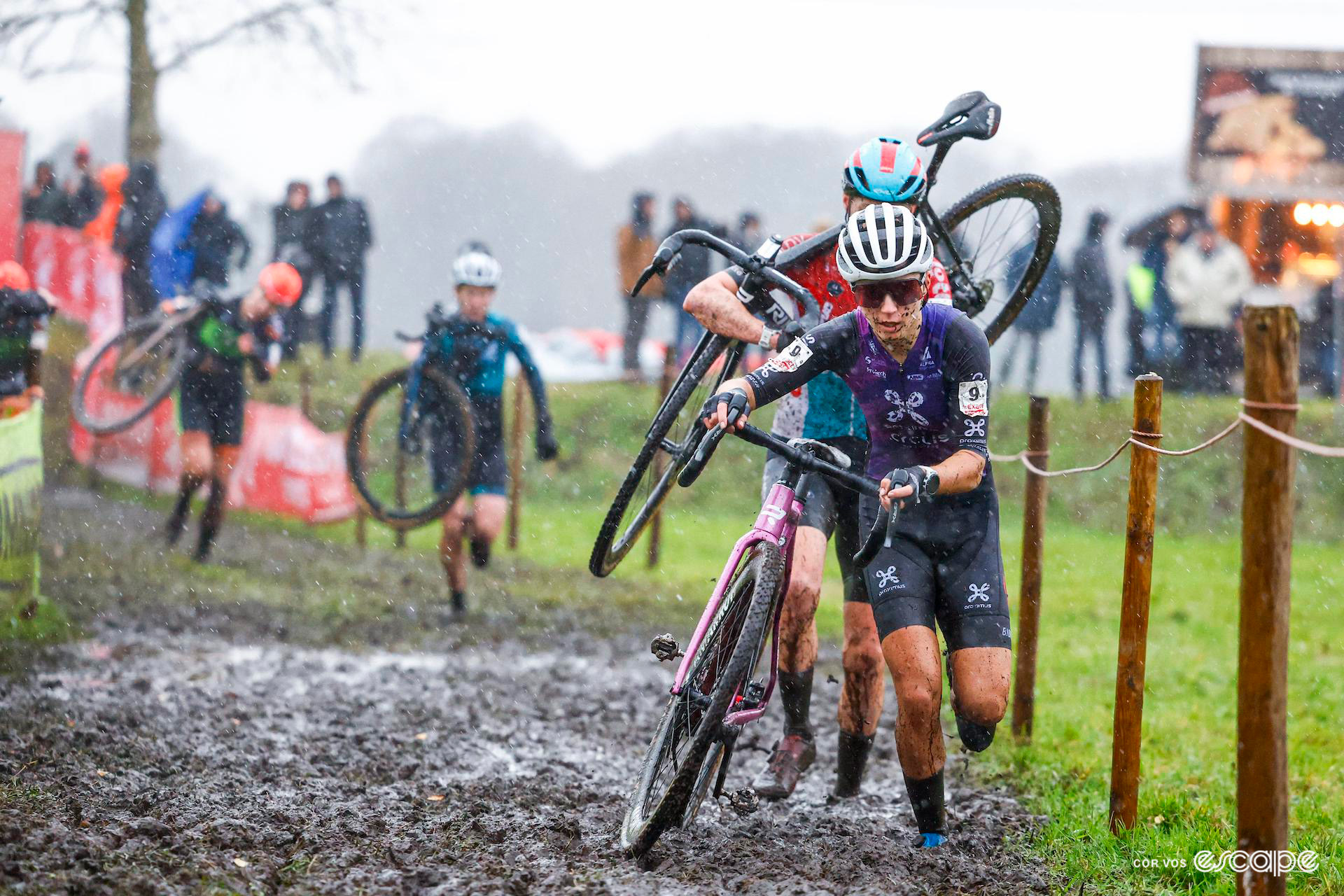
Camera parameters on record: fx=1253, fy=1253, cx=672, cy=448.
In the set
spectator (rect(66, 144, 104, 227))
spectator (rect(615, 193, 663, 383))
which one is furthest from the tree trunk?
spectator (rect(615, 193, 663, 383))

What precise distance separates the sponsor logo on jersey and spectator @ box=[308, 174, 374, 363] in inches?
516

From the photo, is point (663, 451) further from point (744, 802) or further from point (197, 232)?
point (197, 232)

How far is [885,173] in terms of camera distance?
506cm

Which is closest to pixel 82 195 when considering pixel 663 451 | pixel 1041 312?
pixel 1041 312

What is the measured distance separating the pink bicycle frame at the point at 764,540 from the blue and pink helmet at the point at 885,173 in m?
1.27

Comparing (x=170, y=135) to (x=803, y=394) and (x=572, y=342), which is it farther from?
(x=803, y=394)

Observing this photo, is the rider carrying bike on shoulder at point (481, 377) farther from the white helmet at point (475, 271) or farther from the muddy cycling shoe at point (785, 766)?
the muddy cycling shoe at point (785, 766)

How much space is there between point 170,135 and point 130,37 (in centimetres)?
709

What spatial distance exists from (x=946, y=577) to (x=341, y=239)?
13222 millimetres

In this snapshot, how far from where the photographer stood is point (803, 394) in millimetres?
5555

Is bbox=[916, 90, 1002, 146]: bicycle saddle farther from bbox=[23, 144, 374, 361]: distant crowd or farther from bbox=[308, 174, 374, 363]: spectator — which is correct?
bbox=[308, 174, 374, 363]: spectator

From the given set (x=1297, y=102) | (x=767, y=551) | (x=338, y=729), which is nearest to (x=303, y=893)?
(x=767, y=551)

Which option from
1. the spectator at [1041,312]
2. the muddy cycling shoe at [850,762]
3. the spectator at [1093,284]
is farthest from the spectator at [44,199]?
the muddy cycling shoe at [850,762]

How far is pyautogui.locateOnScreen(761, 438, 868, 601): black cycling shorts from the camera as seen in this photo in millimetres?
5363
